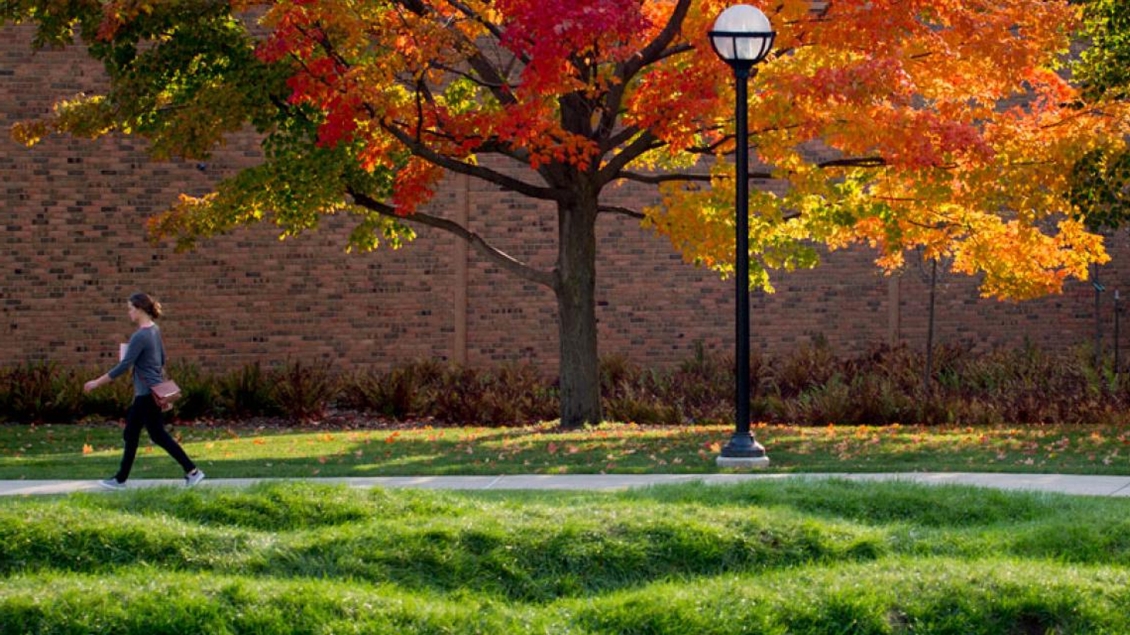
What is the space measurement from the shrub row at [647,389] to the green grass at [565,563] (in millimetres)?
9819

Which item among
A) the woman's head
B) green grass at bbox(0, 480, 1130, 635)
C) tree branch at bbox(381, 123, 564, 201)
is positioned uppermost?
tree branch at bbox(381, 123, 564, 201)

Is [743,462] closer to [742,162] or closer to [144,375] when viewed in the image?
[742,162]

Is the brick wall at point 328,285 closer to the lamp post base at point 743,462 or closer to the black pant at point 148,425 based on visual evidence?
the lamp post base at point 743,462

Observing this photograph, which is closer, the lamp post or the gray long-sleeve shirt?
the gray long-sleeve shirt

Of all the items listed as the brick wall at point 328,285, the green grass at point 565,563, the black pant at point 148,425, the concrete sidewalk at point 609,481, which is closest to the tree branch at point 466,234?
the brick wall at point 328,285

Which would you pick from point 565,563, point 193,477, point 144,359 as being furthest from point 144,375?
point 565,563

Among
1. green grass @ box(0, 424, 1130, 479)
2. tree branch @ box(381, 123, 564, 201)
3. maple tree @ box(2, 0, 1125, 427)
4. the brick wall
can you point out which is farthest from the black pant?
the brick wall

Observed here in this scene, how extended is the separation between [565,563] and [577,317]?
32.4ft

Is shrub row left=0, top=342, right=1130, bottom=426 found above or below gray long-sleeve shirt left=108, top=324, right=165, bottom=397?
below

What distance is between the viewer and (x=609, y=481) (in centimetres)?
1247

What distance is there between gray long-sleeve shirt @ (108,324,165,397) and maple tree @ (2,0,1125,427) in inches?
159

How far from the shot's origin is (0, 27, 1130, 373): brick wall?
22.3m

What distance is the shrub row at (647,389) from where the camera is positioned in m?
20.0

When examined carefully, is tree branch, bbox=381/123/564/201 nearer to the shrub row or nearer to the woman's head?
the shrub row
